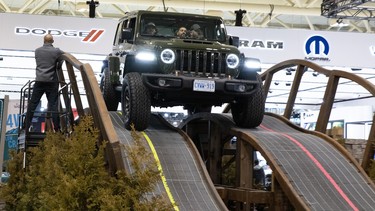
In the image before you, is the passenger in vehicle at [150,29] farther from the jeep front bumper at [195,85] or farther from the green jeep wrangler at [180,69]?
the jeep front bumper at [195,85]

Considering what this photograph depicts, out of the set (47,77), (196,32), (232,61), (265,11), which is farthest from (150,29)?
(265,11)

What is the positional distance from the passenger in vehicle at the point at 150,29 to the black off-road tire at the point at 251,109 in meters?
1.77

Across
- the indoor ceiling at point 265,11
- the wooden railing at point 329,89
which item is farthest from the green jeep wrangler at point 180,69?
the indoor ceiling at point 265,11

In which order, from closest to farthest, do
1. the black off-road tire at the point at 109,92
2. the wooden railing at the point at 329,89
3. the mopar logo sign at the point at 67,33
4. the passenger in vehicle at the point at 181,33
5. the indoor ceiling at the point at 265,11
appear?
the wooden railing at the point at 329,89
the passenger in vehicle at the point at 181,33
the black off-road tire at the point at 109,92
the mopar logo sign at the point at 67,33
the indoor ceiling at the point at 265,11

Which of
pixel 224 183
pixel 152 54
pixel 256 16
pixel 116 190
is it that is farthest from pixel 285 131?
pixel 256 16

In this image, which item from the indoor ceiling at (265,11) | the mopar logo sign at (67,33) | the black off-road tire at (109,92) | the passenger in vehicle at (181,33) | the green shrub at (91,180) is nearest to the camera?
the green shrub at (91,180)

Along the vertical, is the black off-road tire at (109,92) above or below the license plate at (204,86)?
below

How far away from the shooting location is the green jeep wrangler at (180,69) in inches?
366

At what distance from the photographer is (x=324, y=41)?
17.7 m

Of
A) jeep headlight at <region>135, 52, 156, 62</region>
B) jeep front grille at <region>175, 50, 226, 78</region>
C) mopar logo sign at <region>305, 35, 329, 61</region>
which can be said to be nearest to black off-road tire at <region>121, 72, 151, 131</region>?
jeep headlight at <region>135, 52, 156, 62</region>

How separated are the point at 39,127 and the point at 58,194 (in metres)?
6.82

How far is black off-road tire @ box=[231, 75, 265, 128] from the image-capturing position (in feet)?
32.8

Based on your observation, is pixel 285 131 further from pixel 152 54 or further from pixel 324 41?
pixel 324 41

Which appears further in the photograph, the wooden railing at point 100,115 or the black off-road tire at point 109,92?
the black off-road tire at point 109,92
